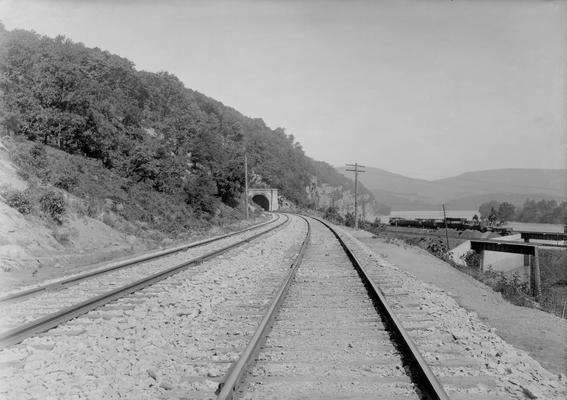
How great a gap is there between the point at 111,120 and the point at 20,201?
20.7 meters

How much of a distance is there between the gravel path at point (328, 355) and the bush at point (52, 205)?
10.9m

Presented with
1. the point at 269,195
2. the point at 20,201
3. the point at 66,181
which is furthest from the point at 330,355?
the point at 269,195

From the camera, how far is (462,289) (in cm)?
1319

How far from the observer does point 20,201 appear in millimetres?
15461

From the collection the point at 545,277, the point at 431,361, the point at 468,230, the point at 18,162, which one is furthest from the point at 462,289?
the point at 468,230

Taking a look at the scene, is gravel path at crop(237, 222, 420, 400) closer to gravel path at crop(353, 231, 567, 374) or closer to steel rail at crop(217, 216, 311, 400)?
steel rail at crop(217, 216, 311, 400)

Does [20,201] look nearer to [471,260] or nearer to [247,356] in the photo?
[247,356]

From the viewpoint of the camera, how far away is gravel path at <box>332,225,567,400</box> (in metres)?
4.85

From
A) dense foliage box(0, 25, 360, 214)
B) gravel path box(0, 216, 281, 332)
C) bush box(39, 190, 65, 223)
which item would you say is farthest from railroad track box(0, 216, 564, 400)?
dense foliage box(0, 25, 360, 214)

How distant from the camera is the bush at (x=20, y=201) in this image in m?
15.3

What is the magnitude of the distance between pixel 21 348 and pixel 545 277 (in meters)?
48.6

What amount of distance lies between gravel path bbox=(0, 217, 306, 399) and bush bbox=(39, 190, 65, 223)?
338 inches

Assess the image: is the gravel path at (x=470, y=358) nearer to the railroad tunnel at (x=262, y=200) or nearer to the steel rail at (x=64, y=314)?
the steel rail at (x=64, y=314)

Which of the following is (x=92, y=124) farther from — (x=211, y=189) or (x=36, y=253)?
(x=36, y=253)
